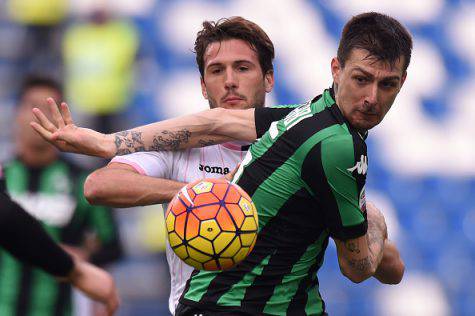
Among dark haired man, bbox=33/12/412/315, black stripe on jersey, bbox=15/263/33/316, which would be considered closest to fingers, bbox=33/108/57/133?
dark haired man, bbox=33/12/412/315

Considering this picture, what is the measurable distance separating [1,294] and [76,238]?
732 millimetres

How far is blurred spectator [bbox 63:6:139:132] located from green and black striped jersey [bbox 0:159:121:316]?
1.95 metres

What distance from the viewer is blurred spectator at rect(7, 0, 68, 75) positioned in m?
9.99

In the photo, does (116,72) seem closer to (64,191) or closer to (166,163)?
(64,191)

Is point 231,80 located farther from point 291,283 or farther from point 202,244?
point 202,244

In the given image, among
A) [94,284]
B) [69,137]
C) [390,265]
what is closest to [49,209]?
[94,284]

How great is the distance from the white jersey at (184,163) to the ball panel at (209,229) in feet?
3.63

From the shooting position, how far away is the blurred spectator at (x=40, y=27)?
32.8ft

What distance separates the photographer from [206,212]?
389 cm

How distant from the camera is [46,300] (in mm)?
7477

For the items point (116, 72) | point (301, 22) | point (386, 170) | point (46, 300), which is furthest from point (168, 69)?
point (46, 300)

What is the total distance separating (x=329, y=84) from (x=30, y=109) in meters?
3.72

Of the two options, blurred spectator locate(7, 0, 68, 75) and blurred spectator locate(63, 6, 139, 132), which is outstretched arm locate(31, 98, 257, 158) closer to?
blurred spectator locate(63, 6, 139, 132)

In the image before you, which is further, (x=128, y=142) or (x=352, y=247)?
(x=128, y=142)
